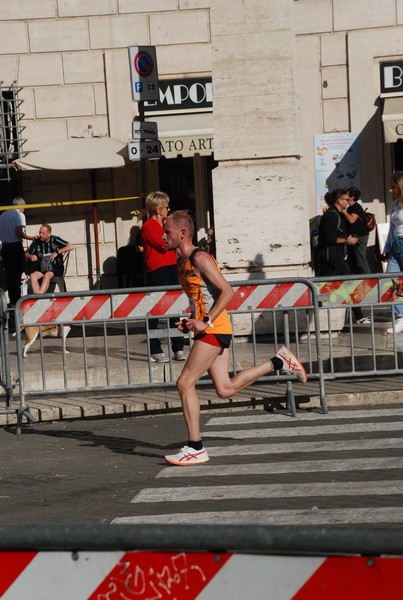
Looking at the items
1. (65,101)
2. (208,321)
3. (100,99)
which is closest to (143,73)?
(100,99)

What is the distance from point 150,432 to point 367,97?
40.5 feet

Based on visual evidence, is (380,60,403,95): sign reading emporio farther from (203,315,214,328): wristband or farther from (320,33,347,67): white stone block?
(203,315,214,328): wristband

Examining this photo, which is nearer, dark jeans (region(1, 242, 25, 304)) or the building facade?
dark jeans (region(1, 242, 25, 304))

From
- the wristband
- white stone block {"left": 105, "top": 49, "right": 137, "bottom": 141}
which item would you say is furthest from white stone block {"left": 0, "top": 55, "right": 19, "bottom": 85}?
the wristband

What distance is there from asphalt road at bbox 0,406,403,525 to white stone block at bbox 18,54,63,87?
39.1 feet

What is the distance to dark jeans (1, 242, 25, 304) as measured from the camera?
60.6 feet

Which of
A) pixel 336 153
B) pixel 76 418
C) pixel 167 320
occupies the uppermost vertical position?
pixel 336 153

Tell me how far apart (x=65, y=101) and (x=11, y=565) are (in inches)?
758

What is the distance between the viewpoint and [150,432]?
1041 centimetres

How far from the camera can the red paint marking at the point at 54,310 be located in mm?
11195

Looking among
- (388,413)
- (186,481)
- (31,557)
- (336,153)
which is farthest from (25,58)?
(31,557)

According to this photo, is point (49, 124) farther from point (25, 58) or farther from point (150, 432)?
point (150, 432)

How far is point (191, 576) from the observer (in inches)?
127

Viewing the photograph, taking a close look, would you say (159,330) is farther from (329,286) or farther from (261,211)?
(261,211)
